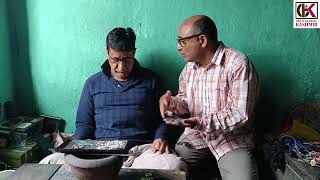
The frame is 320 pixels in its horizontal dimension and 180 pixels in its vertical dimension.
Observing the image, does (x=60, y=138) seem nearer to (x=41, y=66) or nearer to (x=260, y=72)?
(x=41, y=66)

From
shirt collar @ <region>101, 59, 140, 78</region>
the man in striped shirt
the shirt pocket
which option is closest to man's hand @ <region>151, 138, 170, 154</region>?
the man in striped shirt

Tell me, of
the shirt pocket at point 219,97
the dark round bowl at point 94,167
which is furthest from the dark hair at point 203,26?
the dark round bowl at point 94,167

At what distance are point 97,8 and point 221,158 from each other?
127 cm

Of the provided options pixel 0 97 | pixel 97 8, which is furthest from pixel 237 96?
pixel 0 97

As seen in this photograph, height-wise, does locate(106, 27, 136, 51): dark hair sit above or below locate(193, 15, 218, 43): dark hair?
below

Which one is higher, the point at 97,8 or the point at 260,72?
the point at 97,8

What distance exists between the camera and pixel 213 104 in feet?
6.73

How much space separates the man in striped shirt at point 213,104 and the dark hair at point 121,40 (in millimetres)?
308

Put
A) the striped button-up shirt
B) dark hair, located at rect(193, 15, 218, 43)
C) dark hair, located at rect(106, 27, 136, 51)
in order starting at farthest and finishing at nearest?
1. dark hair, located at rect(106, 27, 136, 51)
2. dark hair, located at rect(193, 15, 218, 43)
3. the striped button-up shirt

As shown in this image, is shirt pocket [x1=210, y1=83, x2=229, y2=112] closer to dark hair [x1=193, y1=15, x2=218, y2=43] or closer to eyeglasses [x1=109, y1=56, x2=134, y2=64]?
dark hair [x1=193, y1=15, x2=218, y2=43]

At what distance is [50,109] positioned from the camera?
2541mm

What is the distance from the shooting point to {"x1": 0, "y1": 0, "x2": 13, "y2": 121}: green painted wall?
2361 millimetres

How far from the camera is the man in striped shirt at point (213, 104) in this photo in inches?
74.1

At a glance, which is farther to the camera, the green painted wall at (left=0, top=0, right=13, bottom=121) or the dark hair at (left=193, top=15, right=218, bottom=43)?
the green painted wall at (left=0, top=0, right=13, bottom=121)
